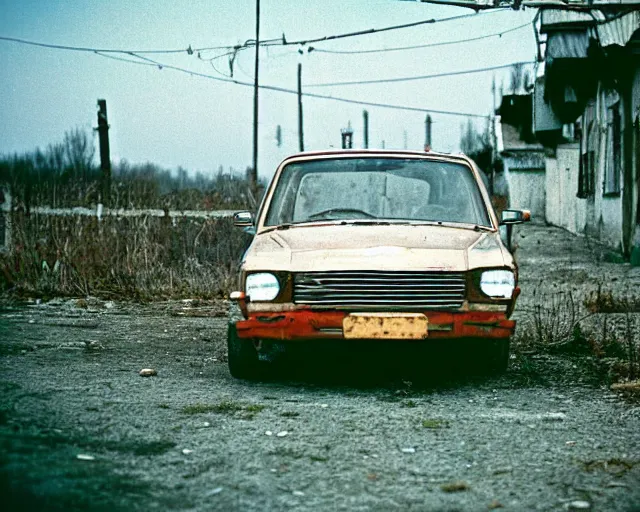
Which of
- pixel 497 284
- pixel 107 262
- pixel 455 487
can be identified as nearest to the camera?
pixel 455 487

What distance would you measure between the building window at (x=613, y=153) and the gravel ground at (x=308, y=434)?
32.9ft

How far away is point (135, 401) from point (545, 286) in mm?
8747

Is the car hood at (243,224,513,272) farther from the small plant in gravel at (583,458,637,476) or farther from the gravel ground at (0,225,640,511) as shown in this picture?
the small plant in gravel at (583,458,637,476)

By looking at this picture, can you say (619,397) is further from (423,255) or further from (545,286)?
(545,286)

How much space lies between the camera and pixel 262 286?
19.0 ft

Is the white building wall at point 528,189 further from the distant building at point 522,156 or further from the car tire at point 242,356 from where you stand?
the car tire at point 242,356

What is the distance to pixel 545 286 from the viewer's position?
12984 mm

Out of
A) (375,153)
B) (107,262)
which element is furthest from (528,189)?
(375,153)

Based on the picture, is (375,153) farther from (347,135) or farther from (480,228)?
(347,135)

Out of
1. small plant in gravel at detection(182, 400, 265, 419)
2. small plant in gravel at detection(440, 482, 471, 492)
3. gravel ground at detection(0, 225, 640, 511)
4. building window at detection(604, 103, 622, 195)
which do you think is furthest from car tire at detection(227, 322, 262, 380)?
building window at detection(604, 103, 622, 195)

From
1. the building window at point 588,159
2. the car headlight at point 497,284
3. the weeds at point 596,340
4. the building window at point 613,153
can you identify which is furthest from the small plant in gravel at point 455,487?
the building window at point 588,159

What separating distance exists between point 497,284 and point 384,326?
0.79m

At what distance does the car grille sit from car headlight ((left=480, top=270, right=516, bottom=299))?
0.53 ft

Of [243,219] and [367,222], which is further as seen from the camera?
[243,219]
